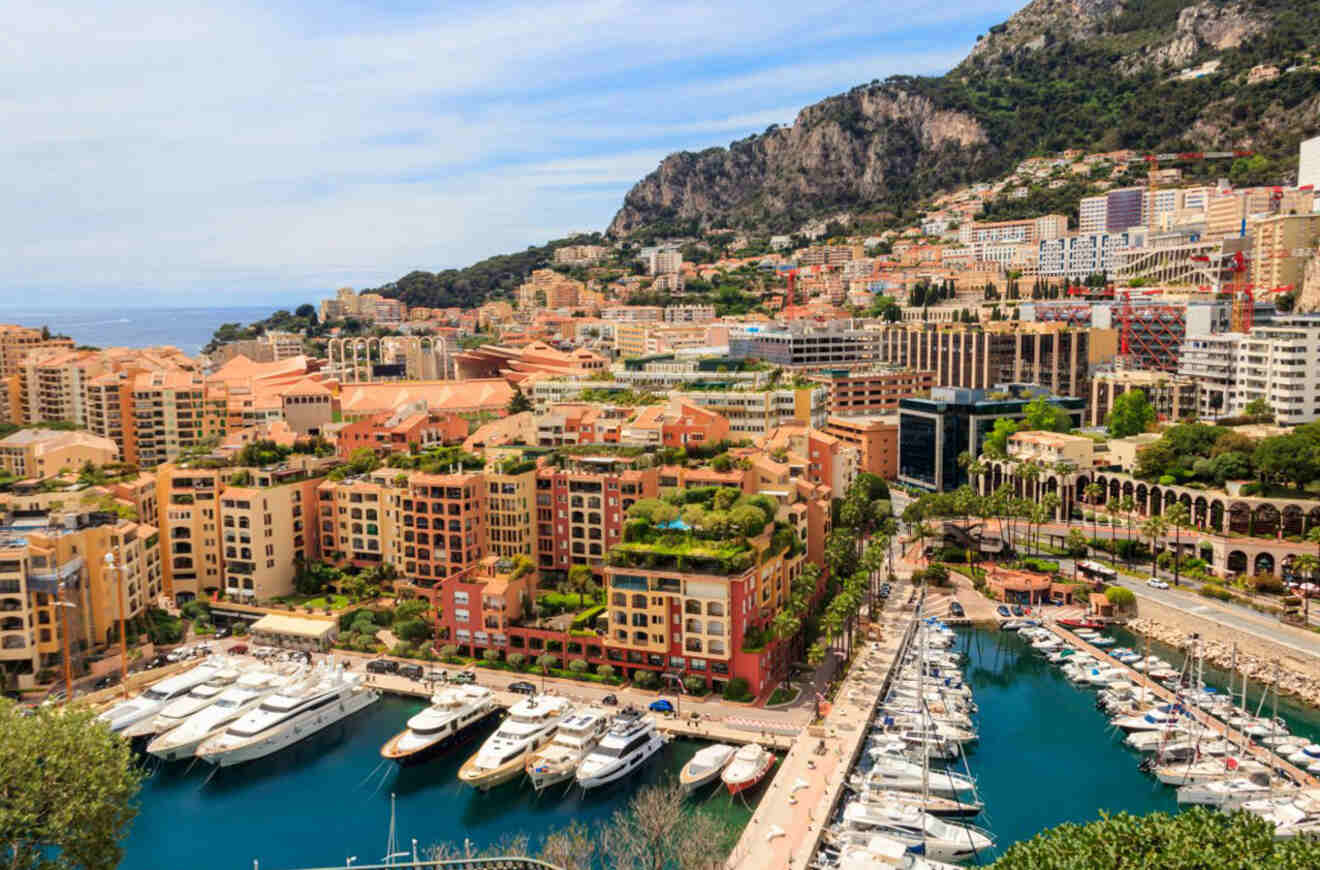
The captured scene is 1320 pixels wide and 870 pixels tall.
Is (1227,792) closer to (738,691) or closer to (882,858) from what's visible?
(882,858)

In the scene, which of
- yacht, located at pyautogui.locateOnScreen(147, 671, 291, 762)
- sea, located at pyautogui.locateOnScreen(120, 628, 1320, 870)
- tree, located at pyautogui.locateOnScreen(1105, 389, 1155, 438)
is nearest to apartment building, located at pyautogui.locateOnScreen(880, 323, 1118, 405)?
tree, located at pyautogui.locateOnScreen(1105, 389, 1155, 438)

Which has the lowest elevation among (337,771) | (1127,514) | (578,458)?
(337,771)

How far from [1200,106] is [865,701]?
531 ft

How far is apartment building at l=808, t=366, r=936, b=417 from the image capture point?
3767 inches

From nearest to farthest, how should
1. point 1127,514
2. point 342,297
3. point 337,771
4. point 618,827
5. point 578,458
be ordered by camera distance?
point 618,827 < point 337,771 < point 578,458 < point 1127,514 < point 342,297

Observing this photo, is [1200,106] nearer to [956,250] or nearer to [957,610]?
[956,250]

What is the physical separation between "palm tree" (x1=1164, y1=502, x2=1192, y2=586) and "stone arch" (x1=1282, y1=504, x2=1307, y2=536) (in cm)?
542

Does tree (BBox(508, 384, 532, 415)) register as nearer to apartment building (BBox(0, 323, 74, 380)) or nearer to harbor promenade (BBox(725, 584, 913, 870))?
harbor promenade (BBox(725, 584, 913, 870))

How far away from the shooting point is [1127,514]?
225 ft

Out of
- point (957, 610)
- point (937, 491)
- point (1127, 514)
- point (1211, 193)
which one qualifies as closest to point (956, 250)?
point (1211, 193)

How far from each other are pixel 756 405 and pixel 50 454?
1922 inches

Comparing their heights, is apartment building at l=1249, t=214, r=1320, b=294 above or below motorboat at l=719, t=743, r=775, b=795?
above


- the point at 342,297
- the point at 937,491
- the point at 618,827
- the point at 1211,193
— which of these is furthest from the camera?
the point at 342,297

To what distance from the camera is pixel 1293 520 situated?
2477 inches
